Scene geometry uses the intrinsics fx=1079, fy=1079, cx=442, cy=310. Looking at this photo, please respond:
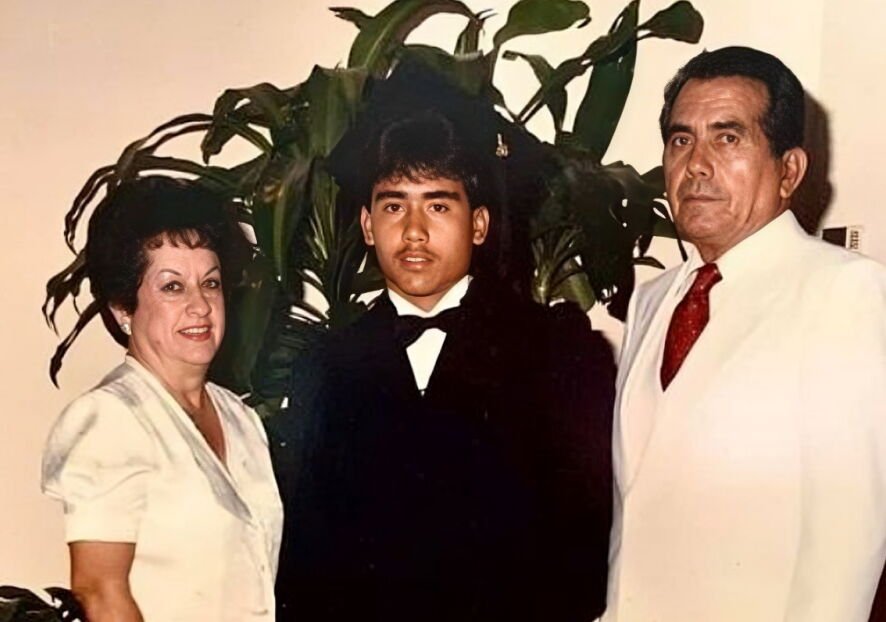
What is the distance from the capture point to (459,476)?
43.2 inches

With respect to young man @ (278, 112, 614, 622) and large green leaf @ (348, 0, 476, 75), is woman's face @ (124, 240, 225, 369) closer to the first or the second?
young man @ (278, 112, 614, 622)

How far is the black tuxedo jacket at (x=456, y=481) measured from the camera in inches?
42.9

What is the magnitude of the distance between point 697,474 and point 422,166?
0.42m

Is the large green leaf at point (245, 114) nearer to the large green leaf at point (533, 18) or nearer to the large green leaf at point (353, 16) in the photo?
the large green leaf at point (353, 16)

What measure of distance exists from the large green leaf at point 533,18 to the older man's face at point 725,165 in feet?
0.75

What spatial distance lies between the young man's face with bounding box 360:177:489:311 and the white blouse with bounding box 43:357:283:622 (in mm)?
274

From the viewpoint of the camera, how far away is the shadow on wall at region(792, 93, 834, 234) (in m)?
1.19

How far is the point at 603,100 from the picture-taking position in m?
1.32

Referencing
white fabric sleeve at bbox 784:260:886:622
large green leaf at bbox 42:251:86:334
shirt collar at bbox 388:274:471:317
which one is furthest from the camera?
large green leaf at bbox 42:251:86:334

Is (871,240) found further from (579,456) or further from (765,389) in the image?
(579,456)

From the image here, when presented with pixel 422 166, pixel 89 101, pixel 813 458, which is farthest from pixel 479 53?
pixel 813 458

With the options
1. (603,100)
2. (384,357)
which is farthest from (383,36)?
(384,357)

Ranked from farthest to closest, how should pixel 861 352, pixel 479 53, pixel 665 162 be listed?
pixel 479 53 → pixel 665 162 → pixel 861 352

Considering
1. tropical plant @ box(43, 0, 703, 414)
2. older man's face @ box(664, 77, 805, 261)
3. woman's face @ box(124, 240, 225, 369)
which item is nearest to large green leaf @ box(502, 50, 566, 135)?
tropical plant @ box(43, 0, 703, 414)
